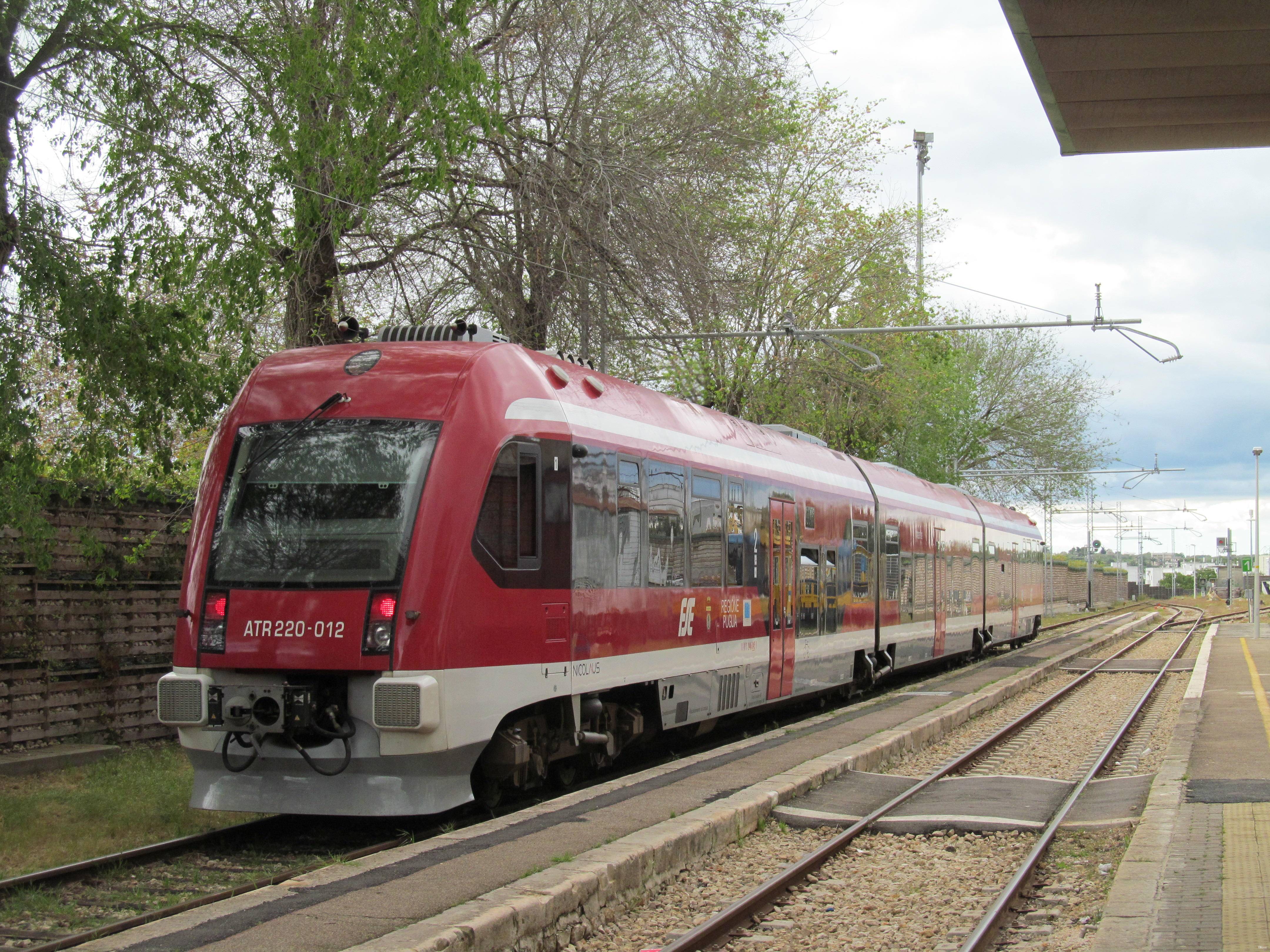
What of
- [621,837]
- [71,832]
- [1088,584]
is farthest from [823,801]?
[1088,584]

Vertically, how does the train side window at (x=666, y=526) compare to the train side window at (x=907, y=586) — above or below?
above

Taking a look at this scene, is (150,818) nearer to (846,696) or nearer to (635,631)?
(635,631)

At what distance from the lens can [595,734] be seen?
1028cm

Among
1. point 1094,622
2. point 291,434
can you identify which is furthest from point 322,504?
point 1094,622

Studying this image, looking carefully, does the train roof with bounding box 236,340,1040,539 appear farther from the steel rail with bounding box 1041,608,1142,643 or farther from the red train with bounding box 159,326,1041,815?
the steel rail with bounding box 1041,608,1142,643

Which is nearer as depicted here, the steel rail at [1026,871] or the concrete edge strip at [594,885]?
the concrete edge strip at [594,885]

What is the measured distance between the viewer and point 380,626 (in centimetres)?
840

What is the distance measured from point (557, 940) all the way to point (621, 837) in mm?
1504

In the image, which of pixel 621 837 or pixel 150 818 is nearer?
pixel 621 837

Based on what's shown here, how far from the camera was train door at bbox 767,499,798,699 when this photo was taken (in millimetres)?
14453

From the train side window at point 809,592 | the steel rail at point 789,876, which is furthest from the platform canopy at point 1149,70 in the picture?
the train side window at point 809,592

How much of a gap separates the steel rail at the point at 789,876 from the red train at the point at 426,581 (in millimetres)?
2115

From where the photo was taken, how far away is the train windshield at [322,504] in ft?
28.3

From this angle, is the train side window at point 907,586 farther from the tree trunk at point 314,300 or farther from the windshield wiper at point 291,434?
the windshield wiper at point 291,434
